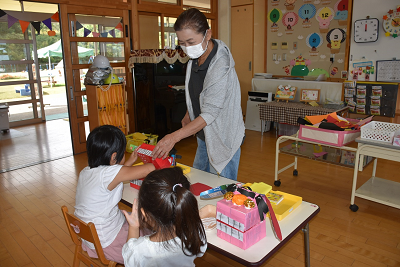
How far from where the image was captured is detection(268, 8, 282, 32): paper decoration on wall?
19.4ft

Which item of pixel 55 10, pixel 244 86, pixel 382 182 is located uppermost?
pixel 55 10

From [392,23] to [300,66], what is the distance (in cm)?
175

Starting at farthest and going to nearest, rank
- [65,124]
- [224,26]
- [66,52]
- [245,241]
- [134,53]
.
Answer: [65,124], [224,26], [134,53], [66,52], [245,241]

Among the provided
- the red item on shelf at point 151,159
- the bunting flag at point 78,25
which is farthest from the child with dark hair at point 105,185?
the bunting flag at point 78,25

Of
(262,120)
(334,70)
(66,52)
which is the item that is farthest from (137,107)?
(334,70)

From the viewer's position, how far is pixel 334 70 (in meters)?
5.34

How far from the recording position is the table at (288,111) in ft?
15.4

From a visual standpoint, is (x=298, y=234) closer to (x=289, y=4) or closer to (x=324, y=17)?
(x=324, y=17)

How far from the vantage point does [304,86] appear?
207 inches

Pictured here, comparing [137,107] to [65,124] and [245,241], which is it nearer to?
[65,124]

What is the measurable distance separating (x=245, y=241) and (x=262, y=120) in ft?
14.3

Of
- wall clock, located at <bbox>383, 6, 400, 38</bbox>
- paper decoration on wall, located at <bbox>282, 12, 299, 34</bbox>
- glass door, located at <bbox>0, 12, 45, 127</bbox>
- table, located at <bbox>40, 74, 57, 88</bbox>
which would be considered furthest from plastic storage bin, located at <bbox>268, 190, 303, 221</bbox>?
table, located at <bbox>40, 74, 57, 88</bbox>

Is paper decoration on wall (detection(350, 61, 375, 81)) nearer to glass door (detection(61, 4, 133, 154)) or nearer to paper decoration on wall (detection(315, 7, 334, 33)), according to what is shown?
paper decoration on wall (detection(315, 7, 334, 33))

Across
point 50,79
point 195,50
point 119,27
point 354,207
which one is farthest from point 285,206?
point 50,79
